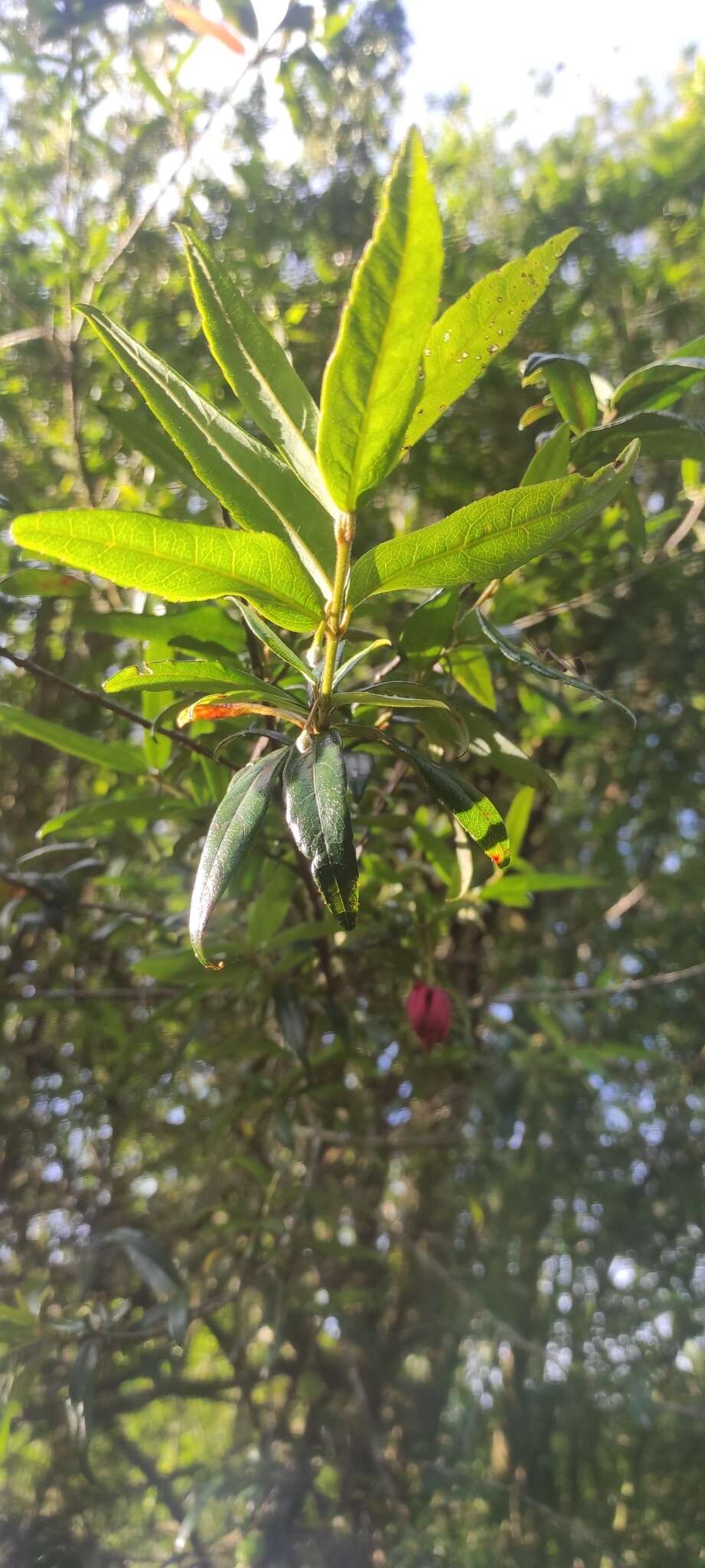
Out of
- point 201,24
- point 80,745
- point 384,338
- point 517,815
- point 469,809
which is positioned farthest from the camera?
point 201,24

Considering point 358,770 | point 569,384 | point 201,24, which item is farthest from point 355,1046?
point 201,24

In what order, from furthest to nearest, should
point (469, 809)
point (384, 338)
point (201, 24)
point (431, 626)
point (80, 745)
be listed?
point (201, 24), point (80, 745), point (431, 626), point (469, 809), point (384, 338)

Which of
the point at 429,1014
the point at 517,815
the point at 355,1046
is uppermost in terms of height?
the point at 517,815

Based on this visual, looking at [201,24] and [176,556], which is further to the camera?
[201,24]

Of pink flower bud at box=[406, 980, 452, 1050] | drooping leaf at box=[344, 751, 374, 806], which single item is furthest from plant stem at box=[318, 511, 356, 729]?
pink flower bud at box=[406, 980, 452, 1050]

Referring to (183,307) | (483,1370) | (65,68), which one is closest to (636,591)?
(183,307)

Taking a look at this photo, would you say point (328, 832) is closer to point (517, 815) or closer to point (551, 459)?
point (551, 459)
